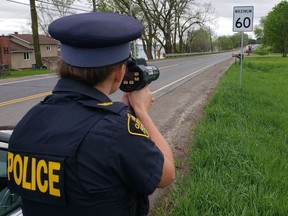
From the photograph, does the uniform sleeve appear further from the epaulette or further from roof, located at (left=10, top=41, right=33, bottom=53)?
roof, located at (left=10, top=41, right=33, bottom=53)

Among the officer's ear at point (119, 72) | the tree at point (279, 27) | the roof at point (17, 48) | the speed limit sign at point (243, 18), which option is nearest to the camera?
the officer's ear at point (119, 72)

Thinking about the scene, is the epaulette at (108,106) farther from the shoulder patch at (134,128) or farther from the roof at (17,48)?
the roof at (17,48)

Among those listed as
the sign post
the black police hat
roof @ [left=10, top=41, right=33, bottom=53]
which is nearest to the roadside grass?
the black police hat

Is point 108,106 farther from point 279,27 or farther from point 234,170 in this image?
point 279,27

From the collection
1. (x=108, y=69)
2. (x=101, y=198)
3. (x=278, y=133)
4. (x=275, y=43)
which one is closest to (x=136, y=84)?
(x=108, y=69)

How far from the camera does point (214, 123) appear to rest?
262 inches

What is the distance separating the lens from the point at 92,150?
4.34 feet

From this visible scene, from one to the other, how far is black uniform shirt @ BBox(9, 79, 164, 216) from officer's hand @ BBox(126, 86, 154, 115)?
0.78ft

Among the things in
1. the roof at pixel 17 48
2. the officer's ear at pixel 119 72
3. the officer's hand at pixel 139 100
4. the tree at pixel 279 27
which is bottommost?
the officer's hand at pixel 139 100

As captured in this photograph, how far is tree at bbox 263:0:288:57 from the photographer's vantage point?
6350 centimetres

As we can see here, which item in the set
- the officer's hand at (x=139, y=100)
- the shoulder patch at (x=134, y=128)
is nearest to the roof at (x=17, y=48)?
the officer's hand at (x=139, y=100)

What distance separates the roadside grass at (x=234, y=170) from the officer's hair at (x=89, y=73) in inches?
80.1

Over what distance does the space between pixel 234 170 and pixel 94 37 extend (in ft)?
10.7

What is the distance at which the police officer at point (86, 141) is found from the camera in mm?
1334
